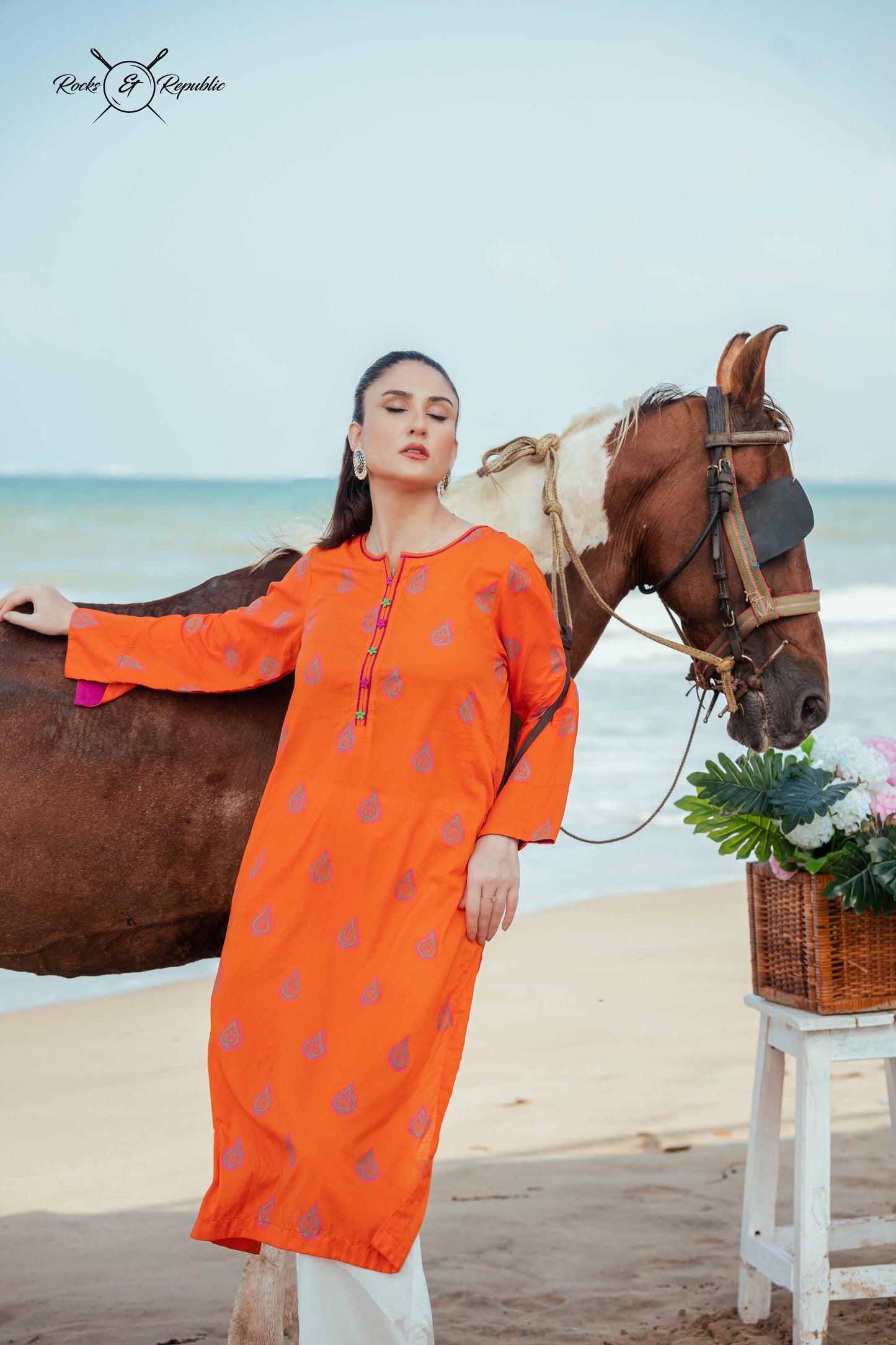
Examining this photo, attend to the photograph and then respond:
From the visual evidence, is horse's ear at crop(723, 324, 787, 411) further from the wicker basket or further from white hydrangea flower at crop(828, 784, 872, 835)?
the wicker basket

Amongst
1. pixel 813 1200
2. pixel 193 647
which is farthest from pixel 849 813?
pixel 193 647

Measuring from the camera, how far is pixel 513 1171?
3754 millimetres

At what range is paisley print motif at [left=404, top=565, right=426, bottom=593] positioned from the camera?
201 cm

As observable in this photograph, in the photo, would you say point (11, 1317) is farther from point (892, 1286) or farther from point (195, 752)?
point (892, 1286)

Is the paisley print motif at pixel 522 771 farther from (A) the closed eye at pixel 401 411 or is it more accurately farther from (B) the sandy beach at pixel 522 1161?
(B) the sandy beach at pixel 522 1161

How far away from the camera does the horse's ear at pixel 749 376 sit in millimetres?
2584

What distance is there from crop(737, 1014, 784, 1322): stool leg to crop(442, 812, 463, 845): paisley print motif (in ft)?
3.92

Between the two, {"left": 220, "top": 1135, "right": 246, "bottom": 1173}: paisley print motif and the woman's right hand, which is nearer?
{"left": 220, "top": 1135, "right": 246, "bottom": 1173}: paisley print motif

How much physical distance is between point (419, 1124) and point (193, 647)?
98 centimetres

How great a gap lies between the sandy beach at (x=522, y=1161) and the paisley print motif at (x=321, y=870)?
1.46 meters

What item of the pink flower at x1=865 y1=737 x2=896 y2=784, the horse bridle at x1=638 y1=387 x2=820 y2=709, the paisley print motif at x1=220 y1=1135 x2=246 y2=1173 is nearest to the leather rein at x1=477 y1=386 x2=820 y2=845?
the horse bridle at x1=638 y1=387 x2=820 y2=709

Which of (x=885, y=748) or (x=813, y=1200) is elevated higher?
(x=885, y=748)

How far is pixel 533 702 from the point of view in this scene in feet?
6.63

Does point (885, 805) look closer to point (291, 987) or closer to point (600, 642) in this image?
point (291, 987)
